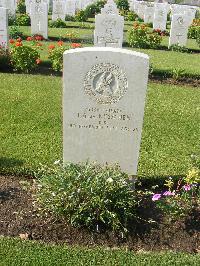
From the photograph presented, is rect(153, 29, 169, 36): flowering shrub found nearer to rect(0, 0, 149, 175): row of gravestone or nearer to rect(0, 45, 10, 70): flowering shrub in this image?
rect(0, 45, 10, 70): flowering shrub

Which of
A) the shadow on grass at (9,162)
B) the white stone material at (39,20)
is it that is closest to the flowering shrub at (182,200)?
the shadow on grass at (9,162)

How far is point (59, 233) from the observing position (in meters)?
4.81

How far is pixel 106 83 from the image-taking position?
5047mm

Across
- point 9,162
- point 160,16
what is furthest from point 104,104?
point 160,16

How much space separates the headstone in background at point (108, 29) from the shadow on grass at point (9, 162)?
305 inches

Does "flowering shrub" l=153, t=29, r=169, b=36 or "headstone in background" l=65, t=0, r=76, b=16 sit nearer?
"flowering shrub" l=153, t=29, r=169, b=36

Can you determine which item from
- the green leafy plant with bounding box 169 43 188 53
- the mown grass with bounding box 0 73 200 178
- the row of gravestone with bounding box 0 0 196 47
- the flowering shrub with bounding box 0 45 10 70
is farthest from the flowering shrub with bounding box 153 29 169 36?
the flowering shrub with bounding box 0 45 10 70


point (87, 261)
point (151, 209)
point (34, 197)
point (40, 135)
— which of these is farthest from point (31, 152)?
point (87, 261)

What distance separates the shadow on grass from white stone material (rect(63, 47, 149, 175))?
1.14 m

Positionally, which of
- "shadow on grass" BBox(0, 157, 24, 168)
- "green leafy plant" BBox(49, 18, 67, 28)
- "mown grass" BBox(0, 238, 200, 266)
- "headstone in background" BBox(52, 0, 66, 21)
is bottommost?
"mown grass" BBox(0, 238, 200, 266)

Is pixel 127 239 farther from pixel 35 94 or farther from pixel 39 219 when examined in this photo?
→ pixel 35 94

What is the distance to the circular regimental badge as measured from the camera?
16.4ft

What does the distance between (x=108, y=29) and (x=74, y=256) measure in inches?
398

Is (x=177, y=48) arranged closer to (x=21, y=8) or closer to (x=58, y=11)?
(x=58, y=11)
